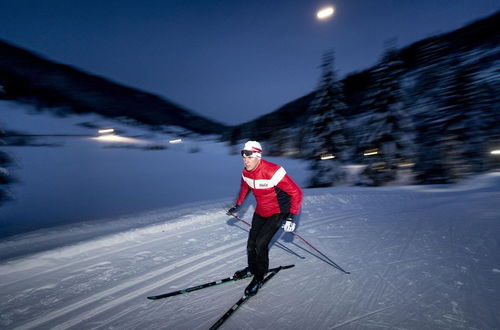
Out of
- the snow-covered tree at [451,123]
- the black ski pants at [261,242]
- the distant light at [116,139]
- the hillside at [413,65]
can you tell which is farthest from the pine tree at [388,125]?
the distant light at [116,139]

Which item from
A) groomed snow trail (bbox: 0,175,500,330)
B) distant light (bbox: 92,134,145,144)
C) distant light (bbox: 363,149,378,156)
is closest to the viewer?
groomed snow trail (bbox: 0,175,500,330)

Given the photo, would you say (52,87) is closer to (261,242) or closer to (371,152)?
(371,152)

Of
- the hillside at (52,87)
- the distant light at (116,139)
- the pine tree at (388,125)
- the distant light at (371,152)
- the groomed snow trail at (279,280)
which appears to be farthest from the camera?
the hillside at (52,87)

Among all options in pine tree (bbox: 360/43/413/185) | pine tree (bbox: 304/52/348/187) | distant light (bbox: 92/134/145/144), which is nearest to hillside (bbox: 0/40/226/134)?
distant light (bbox: 92/134/145/144)

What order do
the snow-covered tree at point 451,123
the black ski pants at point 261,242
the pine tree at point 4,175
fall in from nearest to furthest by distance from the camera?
the black ski pants at point 261,242 → the pine tree at point 4,175 → the snow-covered tree at point 451,123

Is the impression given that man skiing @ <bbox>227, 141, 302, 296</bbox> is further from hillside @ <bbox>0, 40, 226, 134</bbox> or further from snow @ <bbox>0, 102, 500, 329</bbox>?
hillside @ <bbox>0, 40, 226, 134</bbox>

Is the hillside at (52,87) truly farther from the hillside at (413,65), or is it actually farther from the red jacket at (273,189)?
the red jacket at (273,189)

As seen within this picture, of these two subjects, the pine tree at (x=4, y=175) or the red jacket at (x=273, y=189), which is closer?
the red jacket at (x=273, y=189)

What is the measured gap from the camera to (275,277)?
3.99m

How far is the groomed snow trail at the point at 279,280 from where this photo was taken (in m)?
2.98

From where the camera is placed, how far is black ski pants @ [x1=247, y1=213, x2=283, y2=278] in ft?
12.2

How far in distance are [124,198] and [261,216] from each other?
Result: 40.7ft

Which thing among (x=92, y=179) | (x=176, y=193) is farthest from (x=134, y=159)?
(x=176, y=193)

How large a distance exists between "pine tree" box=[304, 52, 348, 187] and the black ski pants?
14509mm
